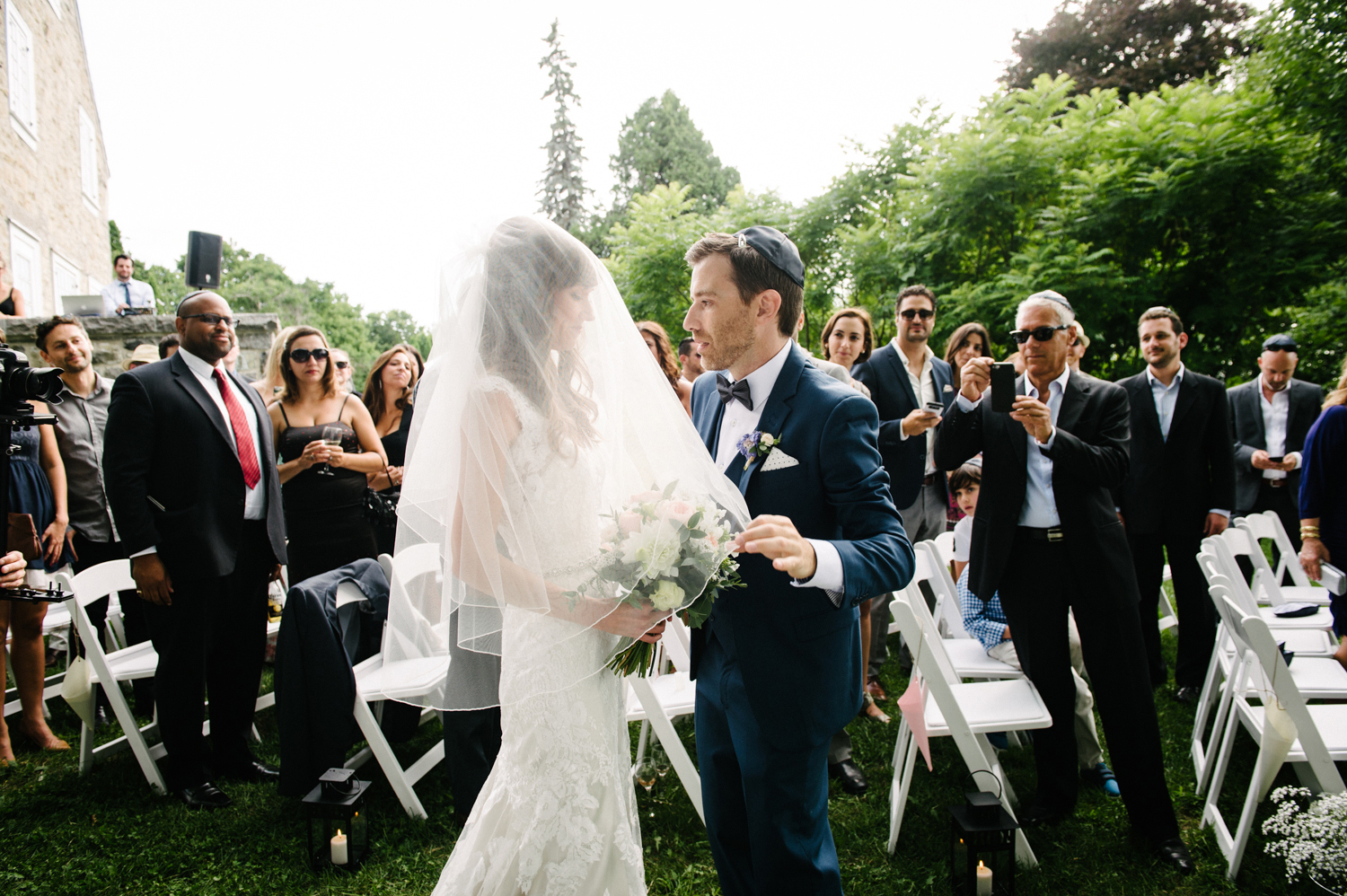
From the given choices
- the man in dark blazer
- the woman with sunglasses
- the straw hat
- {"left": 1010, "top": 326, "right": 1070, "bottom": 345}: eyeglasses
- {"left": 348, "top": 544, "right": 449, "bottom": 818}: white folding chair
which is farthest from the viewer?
the straw hat

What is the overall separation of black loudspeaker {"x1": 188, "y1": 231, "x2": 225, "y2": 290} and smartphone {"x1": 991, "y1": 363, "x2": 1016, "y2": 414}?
864 centimetres

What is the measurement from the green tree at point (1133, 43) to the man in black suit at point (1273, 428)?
12.4m

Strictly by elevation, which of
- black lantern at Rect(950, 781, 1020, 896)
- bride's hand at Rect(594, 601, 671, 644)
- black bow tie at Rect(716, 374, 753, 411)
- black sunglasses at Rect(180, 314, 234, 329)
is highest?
black sunglasses at Rect(180, 314, 234, 329)

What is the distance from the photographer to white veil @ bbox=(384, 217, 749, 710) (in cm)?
189

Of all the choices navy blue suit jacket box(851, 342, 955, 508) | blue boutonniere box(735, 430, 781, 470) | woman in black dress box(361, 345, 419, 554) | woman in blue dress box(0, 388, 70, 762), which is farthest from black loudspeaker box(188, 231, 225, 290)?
blue boutonniere box(735, 430, 781, 470)

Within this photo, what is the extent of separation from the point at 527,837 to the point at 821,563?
1157mm

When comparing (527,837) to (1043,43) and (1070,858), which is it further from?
(1043,43)

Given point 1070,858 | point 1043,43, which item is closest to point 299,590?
point 1070,858

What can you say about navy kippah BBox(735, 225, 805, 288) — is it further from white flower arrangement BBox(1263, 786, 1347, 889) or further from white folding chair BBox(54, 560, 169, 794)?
white folding chair BBox(54, 560, 169, 794)

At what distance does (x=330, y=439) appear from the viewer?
468 cm

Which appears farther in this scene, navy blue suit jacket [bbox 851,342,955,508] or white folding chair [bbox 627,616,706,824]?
navy blue suit jacket [bbox 851,342,955,508]


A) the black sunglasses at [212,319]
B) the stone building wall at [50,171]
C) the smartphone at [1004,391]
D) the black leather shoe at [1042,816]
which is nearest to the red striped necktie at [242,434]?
the black sunglasses at [212,319]

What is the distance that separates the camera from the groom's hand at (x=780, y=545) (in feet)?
5.15

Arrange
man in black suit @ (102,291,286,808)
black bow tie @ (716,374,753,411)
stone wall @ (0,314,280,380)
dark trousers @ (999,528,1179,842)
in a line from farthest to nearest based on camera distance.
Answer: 1. stone wall @ (0,314,280,380)
2. man in black suit @ (102,291,286,808)
3. dark trousers @ (999,528,1179,842)
4. black bow tie @ (716,374,753,411)
